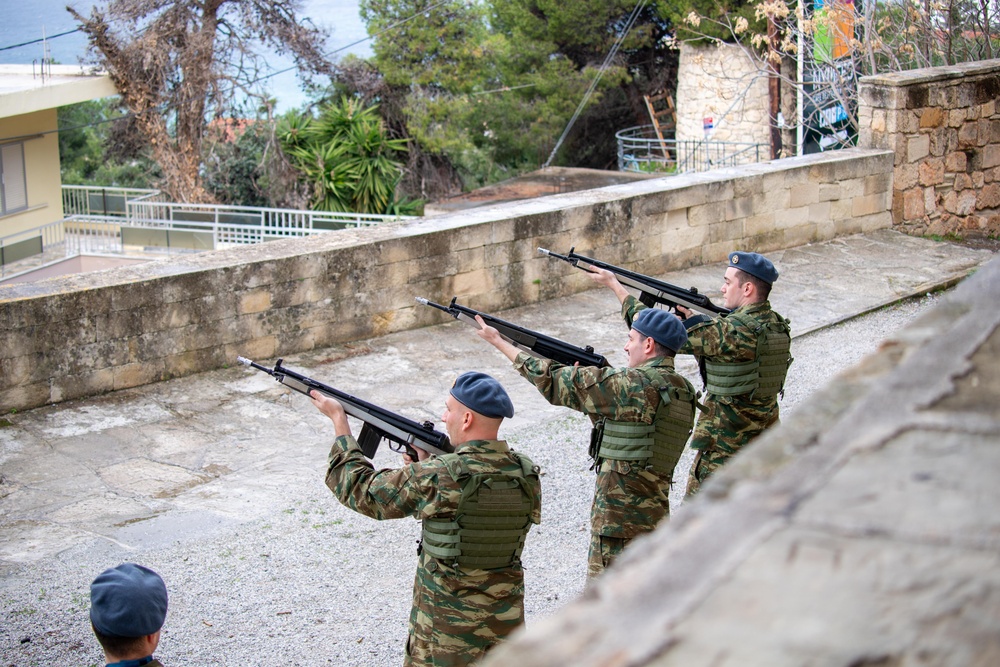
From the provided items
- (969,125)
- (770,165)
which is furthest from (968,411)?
(969,125)

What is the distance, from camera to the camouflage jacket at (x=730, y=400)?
572 centimetres

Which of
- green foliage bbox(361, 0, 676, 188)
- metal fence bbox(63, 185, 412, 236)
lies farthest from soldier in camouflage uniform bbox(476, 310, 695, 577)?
green foliage bbox(361, 0, 676, 188)

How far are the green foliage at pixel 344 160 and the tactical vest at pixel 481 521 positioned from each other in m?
20.8

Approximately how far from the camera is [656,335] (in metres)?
5.10

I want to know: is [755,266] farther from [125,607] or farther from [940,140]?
[940,140]

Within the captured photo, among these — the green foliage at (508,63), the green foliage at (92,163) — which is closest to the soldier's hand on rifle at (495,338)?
the green foliage at (508,63)

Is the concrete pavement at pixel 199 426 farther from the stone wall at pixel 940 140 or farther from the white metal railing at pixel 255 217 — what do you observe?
the white metal railing at pixel 255 217

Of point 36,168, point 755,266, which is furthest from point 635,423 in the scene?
point 36,168

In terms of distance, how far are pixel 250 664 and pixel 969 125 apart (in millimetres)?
10870

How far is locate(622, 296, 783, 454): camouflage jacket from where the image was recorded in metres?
5.72

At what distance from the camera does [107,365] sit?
7480 mm

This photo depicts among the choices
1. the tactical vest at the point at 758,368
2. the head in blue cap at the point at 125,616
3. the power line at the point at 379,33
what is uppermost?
the power line at the point at 379,33

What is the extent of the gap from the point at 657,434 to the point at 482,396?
4.36 ft

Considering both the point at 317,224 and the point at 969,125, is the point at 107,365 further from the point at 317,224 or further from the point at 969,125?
the point at 317,224
